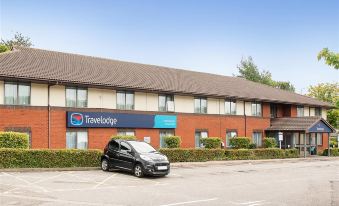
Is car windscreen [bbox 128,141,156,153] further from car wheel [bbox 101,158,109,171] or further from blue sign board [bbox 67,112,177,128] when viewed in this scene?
blue sign board [bbox 67,112,177,128]

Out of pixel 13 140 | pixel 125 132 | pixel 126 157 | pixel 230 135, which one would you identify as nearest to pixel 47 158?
pixel 13 140

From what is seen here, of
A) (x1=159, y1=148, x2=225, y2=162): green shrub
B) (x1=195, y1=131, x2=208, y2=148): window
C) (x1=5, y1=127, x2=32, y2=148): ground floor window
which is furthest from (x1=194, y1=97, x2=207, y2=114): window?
(x1=5, y1=127, x2=32, y2=148): ground floor window

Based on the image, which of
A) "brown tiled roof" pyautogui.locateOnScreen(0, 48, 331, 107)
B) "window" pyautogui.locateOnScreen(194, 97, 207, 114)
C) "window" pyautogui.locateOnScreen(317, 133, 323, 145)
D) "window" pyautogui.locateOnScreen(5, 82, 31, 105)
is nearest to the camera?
"window" pyautogui.locateOnScreen(5, 82, 31, 105)

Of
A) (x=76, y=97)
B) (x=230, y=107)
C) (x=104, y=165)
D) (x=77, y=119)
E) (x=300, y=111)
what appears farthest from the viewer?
(x=300, y=111)

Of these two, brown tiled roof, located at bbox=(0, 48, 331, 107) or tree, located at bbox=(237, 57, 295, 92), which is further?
tree, located at bbox=(237, 57, 295, 92)

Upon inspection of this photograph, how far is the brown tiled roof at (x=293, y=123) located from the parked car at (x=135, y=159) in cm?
2280

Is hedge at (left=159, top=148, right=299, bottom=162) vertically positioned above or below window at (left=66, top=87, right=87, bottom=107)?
below

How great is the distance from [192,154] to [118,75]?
318 inches

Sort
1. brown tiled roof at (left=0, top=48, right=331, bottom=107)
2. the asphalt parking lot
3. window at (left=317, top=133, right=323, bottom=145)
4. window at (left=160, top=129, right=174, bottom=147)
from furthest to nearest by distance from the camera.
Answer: window at (left=317, top=133, right=323, bottom=145)
window at (left=160, top=129, right=174, bottom=147)
brown tiled roof at (left=0, top=48, right=331, bottom=107)
the asphalt parking lot

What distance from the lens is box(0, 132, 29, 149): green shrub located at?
22859 millimetres

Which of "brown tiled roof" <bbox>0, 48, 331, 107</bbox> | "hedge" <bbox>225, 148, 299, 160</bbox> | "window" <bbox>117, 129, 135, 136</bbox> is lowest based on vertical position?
"hedge" <bbox>225, 148, 299, 160</bbox>

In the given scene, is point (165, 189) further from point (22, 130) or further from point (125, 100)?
point (125, 100)

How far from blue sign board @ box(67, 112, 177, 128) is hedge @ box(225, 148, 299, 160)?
4.69 meters

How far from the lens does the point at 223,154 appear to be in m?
33.2
